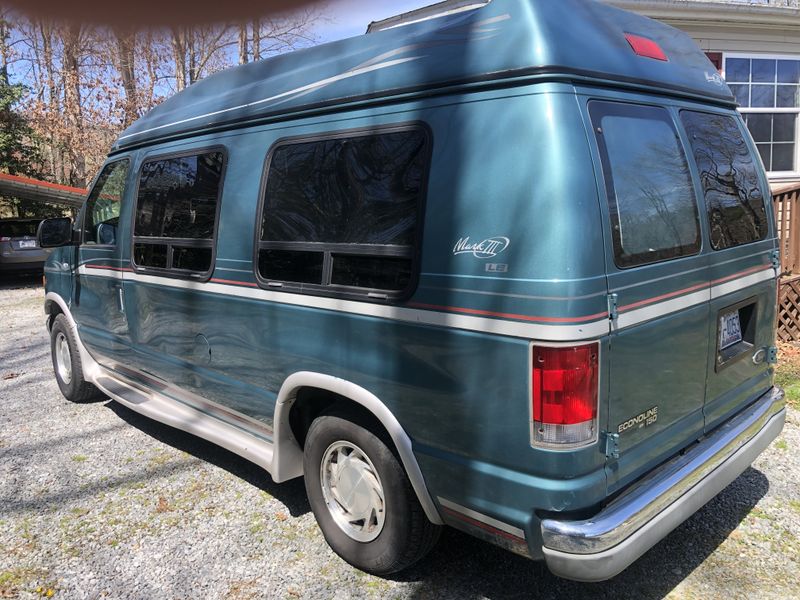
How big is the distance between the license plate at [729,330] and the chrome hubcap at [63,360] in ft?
17.3

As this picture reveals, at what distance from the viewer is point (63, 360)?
606 cm

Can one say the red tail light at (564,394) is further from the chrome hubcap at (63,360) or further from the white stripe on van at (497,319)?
the chrome hubcap at (63,360)

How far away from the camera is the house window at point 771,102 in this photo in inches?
392

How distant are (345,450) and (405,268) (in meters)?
1.03

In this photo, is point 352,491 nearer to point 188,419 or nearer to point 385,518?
point 385,518

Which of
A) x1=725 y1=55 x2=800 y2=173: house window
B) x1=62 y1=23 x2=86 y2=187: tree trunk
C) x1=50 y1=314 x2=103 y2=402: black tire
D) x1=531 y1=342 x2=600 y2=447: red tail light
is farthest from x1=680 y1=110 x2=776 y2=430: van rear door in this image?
x1=62 y1=23 x2=86 y2=187: tree trunk

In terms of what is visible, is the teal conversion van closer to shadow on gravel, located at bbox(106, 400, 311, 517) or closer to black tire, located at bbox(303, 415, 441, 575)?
black tire, located at bbox(303, 415, 441, 575)

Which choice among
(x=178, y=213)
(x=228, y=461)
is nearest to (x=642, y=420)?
(x=228, y=461)

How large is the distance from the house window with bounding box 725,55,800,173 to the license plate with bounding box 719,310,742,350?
8.01 m

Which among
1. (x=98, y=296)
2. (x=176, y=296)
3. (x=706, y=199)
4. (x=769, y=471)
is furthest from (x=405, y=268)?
(x=98, y=296)

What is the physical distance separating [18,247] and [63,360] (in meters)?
10.7

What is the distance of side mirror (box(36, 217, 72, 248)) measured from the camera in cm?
527

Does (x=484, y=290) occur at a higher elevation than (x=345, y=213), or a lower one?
lower

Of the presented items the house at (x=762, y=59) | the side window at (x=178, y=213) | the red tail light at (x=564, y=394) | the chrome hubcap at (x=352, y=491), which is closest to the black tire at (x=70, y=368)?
the side window at (x=178, y=213)
